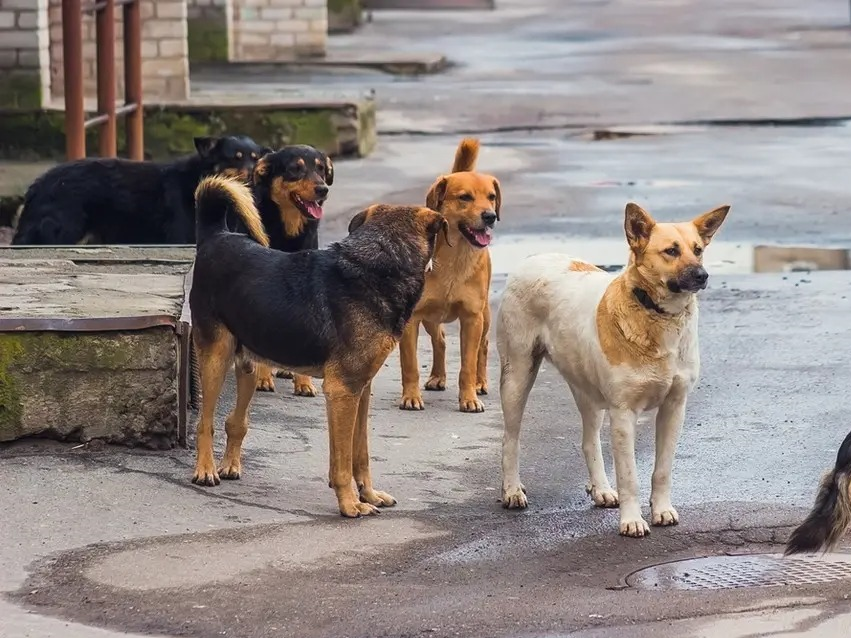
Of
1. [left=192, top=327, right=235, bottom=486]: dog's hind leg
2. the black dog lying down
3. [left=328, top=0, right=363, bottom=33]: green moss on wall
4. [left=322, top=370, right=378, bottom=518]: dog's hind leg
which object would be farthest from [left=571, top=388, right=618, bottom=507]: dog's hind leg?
[left=328, top=0, right=363, bottom=33]: green moss on wall

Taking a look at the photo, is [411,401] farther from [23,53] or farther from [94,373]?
[23,53]

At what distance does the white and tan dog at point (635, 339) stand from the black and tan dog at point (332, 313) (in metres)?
0.62

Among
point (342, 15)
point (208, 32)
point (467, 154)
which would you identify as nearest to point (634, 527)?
point (467, 154)

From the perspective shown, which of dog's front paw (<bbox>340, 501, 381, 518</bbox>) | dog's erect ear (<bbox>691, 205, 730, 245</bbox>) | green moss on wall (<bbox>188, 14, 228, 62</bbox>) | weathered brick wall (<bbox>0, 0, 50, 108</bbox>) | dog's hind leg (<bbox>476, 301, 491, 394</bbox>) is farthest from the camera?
green moss on wall (<bbox>188, 14, 228, 62</bbox>)

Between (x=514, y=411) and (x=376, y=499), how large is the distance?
28.1 inches

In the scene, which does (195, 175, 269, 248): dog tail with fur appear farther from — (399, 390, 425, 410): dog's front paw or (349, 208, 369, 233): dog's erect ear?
(399, 390, 425, 410): dog's front paw

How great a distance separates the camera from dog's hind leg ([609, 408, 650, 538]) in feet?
23.1

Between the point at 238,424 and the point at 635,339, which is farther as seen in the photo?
the point at 238,424

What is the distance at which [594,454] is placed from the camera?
761cm

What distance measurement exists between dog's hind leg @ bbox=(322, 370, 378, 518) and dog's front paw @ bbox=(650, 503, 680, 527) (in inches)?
46.3

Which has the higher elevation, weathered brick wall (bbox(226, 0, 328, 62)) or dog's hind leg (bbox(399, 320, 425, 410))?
weathered brick wall (bbox(226, 0, 328, 62))

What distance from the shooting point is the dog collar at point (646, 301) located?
7.02 m

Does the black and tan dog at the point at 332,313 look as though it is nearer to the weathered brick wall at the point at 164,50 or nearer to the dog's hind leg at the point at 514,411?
the dog's hind leg at the point at 514,411

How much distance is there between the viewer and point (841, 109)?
72.2ft
